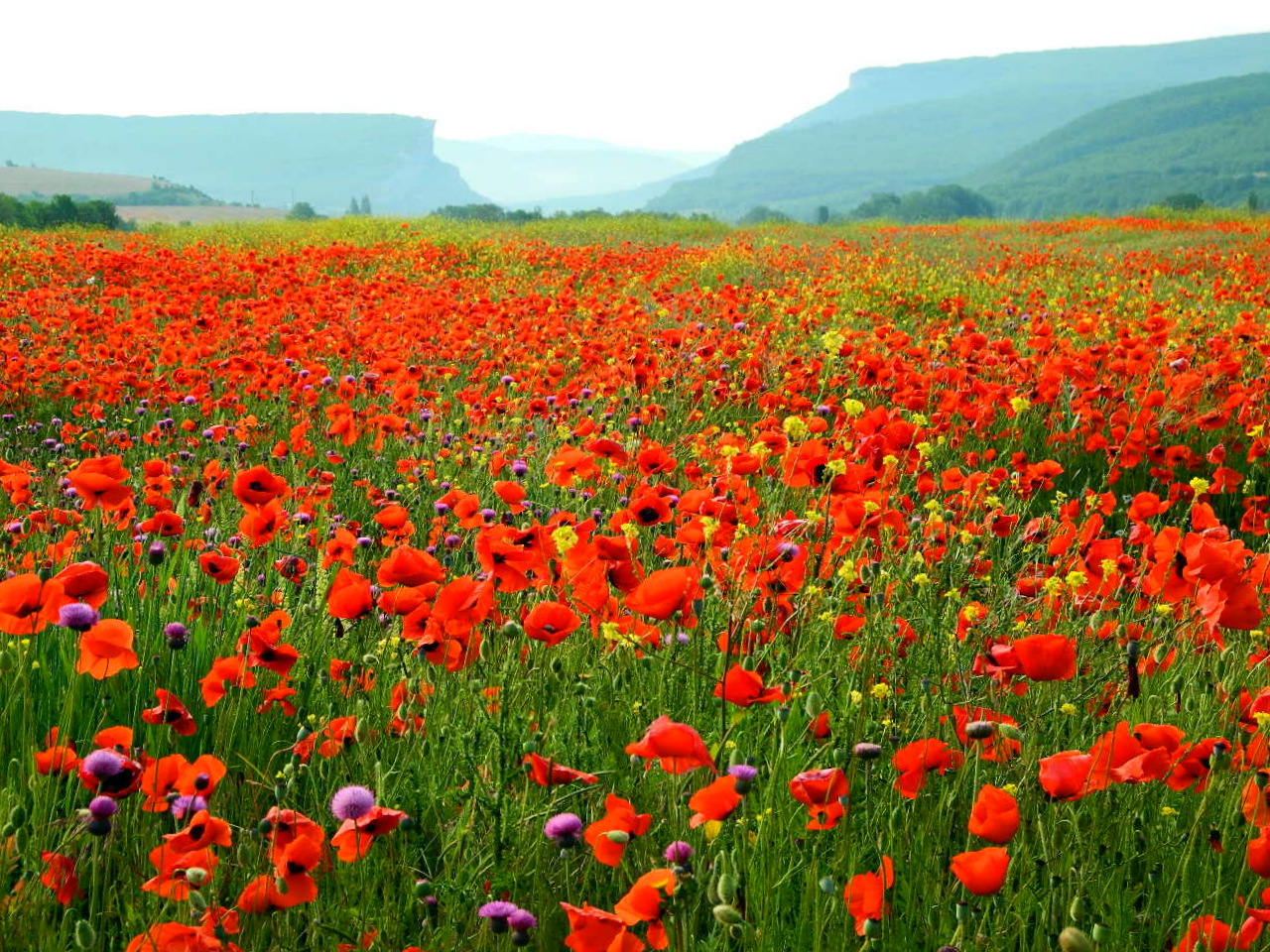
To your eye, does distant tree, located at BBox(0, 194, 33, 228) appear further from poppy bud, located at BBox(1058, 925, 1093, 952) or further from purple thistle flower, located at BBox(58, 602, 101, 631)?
poppy bud, located at BBox(1058, 925, 1093, 952)

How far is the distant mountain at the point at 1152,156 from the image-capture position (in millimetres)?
133125

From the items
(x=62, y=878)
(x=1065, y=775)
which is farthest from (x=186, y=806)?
(x=1065, y=775)

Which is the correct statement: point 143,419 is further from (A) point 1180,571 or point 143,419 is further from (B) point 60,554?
(A) point 1180,571

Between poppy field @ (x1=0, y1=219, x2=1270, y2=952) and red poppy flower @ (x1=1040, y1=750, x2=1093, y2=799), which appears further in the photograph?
poppy field @ (x1=0, y1=219, x2=1270, y2=952)

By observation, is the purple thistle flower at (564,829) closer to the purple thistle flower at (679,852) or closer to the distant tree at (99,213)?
the purple thistle flower at (679,852)

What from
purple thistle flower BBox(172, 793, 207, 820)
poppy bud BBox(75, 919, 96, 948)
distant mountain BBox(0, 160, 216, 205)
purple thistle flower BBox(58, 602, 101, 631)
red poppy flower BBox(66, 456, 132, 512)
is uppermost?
distant mountain BBox(0, 160, 216, 205)

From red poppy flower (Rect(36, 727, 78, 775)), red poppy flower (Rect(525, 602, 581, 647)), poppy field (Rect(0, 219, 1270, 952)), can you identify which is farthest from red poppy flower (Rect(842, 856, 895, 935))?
red poppy flower (Rect(36, 727, 78, 775))

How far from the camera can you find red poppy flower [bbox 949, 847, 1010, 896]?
3.79 ft

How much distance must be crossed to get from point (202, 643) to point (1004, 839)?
66.1 inches

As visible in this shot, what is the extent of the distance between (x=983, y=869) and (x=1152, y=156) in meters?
177

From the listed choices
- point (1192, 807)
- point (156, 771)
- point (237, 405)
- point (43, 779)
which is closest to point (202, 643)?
point (43, 779)

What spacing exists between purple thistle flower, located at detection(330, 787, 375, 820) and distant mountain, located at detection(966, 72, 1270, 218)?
127m

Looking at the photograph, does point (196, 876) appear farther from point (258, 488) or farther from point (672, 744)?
point (258, 488)

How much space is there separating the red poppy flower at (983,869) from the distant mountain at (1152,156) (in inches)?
4992
